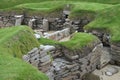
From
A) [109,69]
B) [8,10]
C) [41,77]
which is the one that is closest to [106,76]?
[109,69]

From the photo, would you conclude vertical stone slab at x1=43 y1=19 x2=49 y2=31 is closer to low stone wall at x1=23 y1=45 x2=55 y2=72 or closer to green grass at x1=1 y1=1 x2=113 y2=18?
green grass at x1=1 y1=1 x2=113 y2=18

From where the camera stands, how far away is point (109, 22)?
77.0 ft

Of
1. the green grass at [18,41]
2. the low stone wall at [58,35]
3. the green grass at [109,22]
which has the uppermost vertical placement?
the green grass at [18,41]

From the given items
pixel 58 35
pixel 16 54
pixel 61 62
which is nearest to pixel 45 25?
pixel 58 35

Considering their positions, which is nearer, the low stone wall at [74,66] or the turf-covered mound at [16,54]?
the turf-covered mound at [16,54]

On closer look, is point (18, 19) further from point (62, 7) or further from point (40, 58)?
point (40, 58)

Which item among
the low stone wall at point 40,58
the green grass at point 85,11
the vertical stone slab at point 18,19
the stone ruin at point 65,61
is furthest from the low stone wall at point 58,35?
the vertical stone slab at point 18,19

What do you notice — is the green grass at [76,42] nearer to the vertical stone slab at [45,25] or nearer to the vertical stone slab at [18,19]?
the vertical stone slab at [45,25]

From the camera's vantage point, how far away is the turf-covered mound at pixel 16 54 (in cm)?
1105

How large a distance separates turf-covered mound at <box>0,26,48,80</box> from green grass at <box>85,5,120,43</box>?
787 centimetres

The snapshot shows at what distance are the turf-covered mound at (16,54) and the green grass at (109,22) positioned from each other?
25.8ft

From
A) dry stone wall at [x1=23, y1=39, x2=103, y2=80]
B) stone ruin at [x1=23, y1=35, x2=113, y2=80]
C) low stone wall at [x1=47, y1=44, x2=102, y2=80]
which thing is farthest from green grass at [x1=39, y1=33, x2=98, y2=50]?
low stone wall at [x1=47, y1=44, x2=102, y2=80]

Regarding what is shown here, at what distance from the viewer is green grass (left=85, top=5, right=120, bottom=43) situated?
22.2 m

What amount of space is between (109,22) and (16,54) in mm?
10974
